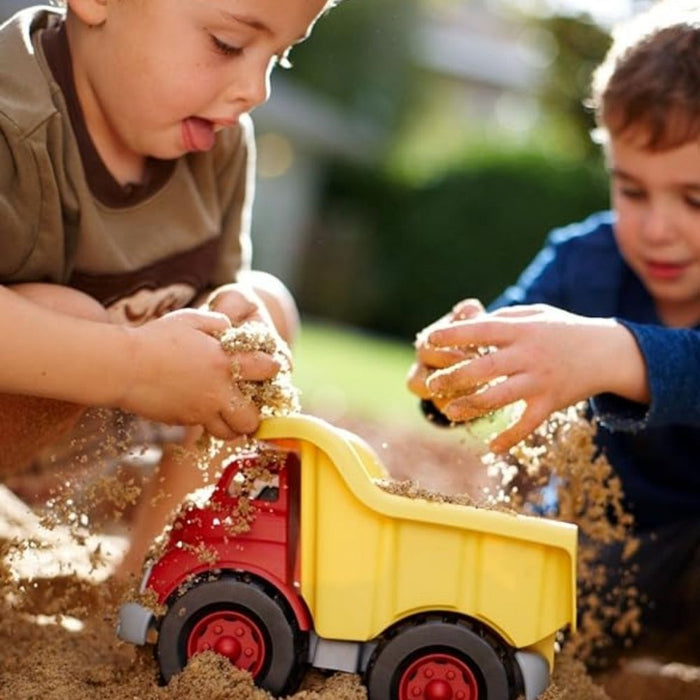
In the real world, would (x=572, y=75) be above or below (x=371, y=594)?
above

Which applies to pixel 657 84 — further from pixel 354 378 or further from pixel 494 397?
pixel 354 378

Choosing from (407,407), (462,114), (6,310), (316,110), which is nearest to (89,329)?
(6,310)

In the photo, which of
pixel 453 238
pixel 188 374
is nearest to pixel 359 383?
pixel 188 374

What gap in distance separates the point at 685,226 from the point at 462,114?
93.2 ft

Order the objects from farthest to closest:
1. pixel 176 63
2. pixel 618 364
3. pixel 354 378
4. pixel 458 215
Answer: pixel 458 215, pixel 354 378, pixel 176 63, pixel 618 364

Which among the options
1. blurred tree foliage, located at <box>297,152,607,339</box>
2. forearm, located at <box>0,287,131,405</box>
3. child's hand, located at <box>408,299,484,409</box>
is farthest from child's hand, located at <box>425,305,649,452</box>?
blurred tree foliage, located at <box>297,152,607,339</box>

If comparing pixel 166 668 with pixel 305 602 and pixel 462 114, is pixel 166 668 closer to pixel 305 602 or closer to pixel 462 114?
pixel 305 602

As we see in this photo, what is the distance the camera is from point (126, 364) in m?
1.74

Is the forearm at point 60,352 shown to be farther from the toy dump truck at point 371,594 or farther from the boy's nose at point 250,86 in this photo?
the boy's nose at point 250,86

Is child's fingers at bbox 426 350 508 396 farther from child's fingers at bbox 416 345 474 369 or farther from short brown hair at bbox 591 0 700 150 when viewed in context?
short brown hair at bbox 591 0 700 150

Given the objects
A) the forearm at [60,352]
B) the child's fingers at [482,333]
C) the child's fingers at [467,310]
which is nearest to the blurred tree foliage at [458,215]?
the child's fingers at [467,310]

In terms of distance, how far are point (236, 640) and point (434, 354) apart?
71cm

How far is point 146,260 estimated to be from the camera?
238 cm

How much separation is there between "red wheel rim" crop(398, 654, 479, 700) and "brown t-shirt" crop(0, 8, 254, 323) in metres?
1.00
